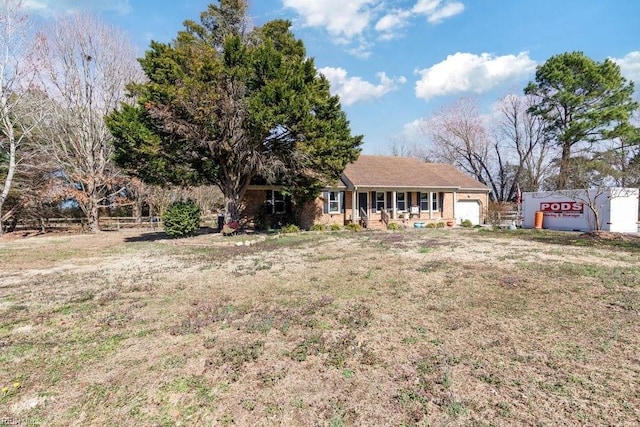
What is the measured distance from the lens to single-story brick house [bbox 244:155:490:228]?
20062 mm

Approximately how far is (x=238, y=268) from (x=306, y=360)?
17.3 ft

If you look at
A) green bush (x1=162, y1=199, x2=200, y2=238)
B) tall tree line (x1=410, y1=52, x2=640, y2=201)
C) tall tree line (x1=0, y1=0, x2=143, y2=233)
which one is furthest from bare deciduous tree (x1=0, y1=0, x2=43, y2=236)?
tall tree line (x1=410, y1=52, x2=640, y2=201)

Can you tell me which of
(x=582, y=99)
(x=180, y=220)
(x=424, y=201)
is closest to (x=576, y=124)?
(x=582, y=99)

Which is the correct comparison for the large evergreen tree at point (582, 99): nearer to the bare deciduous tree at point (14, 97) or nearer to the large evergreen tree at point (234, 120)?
the large evergreen tree at point (234, 120)

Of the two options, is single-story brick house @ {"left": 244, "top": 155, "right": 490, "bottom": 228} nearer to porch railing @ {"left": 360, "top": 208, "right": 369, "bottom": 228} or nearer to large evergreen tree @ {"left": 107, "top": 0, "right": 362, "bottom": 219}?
porch railing @ {"left": 360, "top": 208, "right": 369, "bottom": 228}

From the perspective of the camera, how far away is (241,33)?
728 inches

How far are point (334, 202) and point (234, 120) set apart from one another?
26.9 ft

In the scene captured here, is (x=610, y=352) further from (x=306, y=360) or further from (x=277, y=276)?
(x=277, y=276)

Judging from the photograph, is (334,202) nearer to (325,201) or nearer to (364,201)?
(325,201)

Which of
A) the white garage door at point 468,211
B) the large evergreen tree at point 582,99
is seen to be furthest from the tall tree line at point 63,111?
the large evergreen tree at point 582,99

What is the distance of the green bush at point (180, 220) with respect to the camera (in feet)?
50.9

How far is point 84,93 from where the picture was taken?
21938mm

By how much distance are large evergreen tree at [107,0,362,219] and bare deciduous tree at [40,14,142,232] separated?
806 cm

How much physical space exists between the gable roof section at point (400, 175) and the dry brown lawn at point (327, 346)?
13343 millimetres
